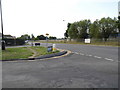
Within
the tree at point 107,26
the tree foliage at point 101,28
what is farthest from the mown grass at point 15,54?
the tree at point 107,26

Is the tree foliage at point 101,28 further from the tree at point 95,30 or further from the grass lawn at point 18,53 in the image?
the grass lawn at point 18,53

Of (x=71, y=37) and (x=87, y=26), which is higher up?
(x=87, y=26)

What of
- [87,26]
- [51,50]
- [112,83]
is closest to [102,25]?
[87,26]

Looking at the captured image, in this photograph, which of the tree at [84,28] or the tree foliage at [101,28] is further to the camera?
the tree at [84,28]

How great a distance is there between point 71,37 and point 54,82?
63.6 metres

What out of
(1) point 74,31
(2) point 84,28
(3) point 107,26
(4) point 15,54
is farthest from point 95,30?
(4) point 15,54

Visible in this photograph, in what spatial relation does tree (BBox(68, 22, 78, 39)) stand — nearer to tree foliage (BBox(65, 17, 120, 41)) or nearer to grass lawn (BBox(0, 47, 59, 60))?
tree foliage (BBox(65, 17, 120, 41))

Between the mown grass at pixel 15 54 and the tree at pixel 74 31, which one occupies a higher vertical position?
the tree at pixel 74 31

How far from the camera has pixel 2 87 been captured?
4.86 m

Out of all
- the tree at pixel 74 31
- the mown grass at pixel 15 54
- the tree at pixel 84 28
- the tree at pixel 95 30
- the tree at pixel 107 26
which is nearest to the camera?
the mown grass at pixel 15 54

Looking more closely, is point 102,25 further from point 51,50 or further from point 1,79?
point 1,79

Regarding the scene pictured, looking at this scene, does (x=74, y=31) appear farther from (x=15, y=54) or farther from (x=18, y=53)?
(x=15, y=54)

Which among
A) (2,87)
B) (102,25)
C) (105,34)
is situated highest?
(102,25)

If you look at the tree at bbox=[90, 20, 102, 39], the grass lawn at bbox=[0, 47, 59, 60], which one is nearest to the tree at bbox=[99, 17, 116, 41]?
the tree at bbox=[90, 20, 102, 39]
